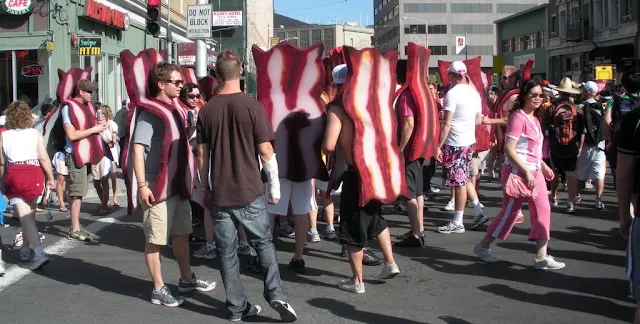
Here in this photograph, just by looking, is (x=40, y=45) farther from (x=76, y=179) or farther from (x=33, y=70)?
(x=76, y=179)

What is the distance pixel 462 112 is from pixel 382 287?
2931mm

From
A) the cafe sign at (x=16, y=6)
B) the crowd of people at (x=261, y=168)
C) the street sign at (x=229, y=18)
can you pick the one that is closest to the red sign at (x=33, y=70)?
the cafe sign at (x=16, y=6)

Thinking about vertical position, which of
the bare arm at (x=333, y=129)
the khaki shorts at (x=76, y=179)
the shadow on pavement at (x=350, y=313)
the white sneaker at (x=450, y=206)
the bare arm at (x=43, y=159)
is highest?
the bare arm at (x=333, y=129)

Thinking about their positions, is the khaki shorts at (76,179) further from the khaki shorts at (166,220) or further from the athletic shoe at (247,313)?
the athletic shoe at (247,313)

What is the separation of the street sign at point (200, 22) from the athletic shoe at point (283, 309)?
1249cm

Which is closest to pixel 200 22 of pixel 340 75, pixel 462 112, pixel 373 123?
pixel 462 112

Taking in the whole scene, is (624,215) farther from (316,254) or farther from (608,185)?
(608,185)

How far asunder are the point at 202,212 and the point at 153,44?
74.4ft

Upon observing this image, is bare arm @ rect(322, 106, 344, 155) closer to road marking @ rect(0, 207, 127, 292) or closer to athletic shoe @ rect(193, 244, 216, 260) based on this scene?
athletic shoe @ rect(193, 244, 216, 260)

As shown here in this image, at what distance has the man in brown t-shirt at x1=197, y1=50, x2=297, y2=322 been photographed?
16.6 ft

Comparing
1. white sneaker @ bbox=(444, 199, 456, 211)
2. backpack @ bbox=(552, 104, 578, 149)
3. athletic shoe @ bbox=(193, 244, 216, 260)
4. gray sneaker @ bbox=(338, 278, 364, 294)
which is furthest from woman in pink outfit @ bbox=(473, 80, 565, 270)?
white sneaker @ bbox=(444, 199, 456, 211)

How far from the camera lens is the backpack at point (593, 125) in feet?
32.5

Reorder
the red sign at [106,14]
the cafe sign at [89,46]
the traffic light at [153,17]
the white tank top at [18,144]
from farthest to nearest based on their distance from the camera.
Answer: the red sign at [106,14] → the cafe sign at [89,46] → the traffic light at [153,17] → the white tank top at [18,144]

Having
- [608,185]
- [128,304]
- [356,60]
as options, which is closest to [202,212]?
[128,304]
